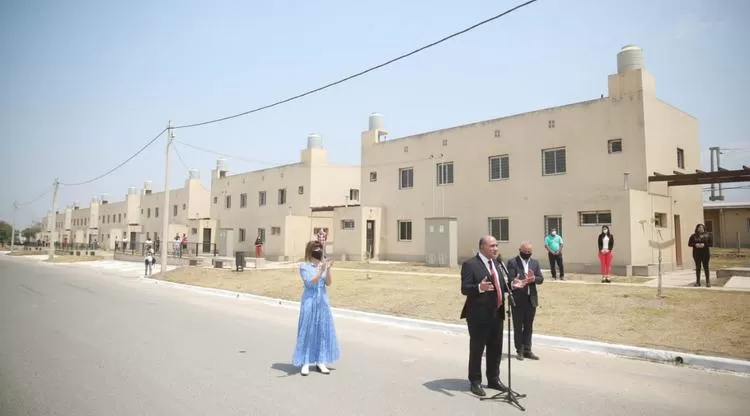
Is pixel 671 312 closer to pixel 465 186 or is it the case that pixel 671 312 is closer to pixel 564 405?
pixel 564 405

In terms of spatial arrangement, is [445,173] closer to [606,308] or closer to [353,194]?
[353,194]

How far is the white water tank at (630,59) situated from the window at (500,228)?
26.8 ft

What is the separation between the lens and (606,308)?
11.0 m

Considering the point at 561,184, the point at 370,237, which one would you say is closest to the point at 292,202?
the point at 370,237

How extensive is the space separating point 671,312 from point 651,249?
10706 mm

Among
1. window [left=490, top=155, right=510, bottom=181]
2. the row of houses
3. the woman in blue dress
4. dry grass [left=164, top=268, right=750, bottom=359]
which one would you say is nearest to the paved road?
the woman in blue dress

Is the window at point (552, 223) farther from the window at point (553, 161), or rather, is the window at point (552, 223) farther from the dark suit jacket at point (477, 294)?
the dark suit jacket at point (477, 294)

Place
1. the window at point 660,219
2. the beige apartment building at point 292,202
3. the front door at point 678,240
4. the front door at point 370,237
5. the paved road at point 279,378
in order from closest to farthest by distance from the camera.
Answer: the paved road at point 279,378 → the window at point 660,219 → the front door at point 678,240 → the front door at point 370,237 → the beige apartment building at point 292,202

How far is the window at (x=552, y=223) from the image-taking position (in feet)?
70.9

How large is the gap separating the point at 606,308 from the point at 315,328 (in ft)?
24.7

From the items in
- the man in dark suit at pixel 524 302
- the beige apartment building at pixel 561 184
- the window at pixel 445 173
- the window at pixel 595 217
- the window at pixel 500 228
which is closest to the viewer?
the man in dark suit at pixel 524 302

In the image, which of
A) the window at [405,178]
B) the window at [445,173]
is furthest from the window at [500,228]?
the window at [405,178]

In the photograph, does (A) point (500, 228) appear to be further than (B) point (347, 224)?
No

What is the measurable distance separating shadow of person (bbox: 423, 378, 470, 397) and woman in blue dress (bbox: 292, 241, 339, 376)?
1323 millimetres
